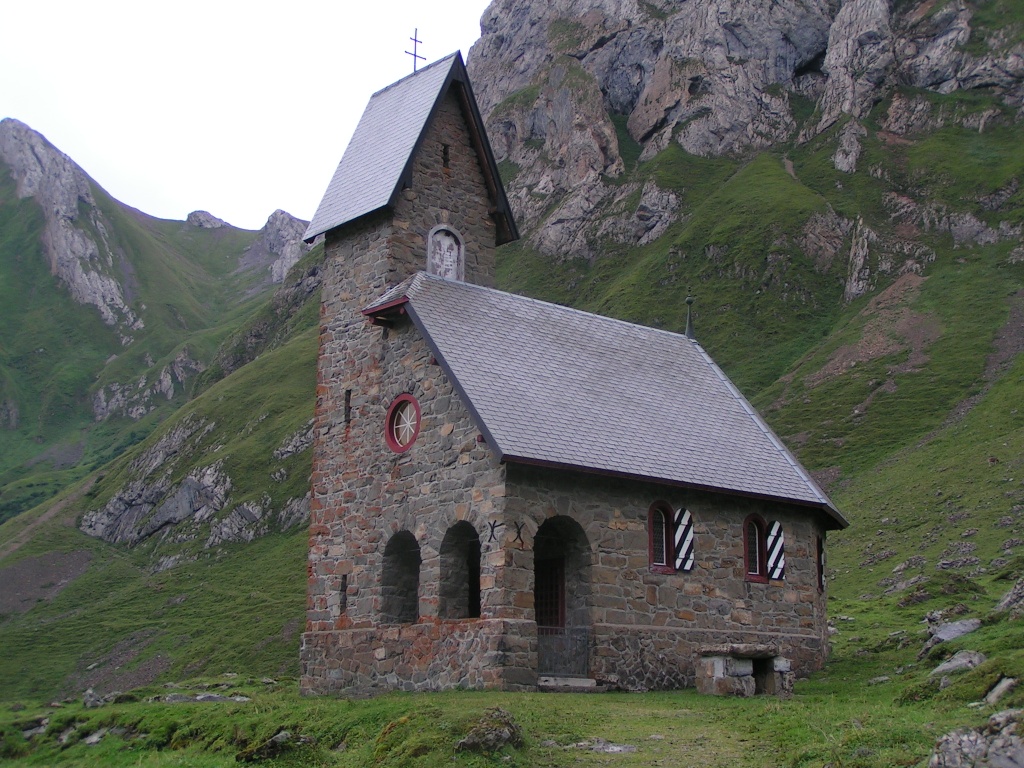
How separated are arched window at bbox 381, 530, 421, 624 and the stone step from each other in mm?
4720

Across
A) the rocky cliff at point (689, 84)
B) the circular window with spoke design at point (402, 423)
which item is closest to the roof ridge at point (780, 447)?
the circular window with spoke design at point (402, 423)

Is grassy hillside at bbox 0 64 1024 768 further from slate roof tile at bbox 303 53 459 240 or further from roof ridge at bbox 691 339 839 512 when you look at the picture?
slate roof tile at bbox 303 53 459 240

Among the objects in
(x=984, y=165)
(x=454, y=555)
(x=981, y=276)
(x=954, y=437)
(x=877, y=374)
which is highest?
(x=984, y=165)

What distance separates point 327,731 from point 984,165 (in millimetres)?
117408

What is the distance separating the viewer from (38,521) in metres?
118

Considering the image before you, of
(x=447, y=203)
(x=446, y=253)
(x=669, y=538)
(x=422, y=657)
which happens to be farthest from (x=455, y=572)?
(x=447, y=203)

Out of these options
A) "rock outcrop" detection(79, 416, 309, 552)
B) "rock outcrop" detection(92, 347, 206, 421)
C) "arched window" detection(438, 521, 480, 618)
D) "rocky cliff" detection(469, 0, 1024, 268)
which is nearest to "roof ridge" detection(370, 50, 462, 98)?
"arched window" detection(438, 521, 480, 618)

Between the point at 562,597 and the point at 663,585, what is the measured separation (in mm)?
2540

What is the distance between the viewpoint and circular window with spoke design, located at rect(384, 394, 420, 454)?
1110 inches

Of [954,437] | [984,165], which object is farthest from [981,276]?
[954,437]

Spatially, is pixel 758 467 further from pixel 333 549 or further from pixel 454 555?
pixel 333 549

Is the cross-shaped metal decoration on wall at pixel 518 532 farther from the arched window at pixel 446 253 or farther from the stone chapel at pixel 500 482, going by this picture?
the arched window at pixel 446 253

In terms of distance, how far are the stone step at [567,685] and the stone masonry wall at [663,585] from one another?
1.13 ft

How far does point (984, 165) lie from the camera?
11956 cm
